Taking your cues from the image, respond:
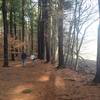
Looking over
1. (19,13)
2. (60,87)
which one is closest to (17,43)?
(19,13)

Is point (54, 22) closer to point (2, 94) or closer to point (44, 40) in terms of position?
point (44, 40)

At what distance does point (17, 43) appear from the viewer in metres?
36.7

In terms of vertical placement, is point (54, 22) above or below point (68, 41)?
above

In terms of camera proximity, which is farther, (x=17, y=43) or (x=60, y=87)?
(x=17, y=43)

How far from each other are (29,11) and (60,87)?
33032mm

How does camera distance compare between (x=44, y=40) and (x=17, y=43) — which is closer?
(x=44, y=40)

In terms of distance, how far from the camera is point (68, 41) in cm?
3578

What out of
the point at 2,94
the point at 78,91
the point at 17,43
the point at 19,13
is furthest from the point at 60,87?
the point at 19,13

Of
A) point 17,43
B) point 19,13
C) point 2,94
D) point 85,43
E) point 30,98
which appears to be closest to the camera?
point 30,98

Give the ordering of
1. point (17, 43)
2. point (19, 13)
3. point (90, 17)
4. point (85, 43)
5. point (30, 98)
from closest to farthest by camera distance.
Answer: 1. point (30, 98)
2. point (90, 17)
3. point (17, 43)
4. point (19, 13)
5. point (85, 43)

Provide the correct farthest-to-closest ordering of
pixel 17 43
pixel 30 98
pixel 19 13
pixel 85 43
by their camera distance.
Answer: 1. pixel 85 43
2. pixel 19 13
3. pixel 17 43
4. pixel 30 98

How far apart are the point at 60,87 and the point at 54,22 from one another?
2099 cm

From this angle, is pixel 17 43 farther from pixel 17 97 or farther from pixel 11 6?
pixel 17 97

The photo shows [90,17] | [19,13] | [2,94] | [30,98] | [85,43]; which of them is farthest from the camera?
[85,43]
